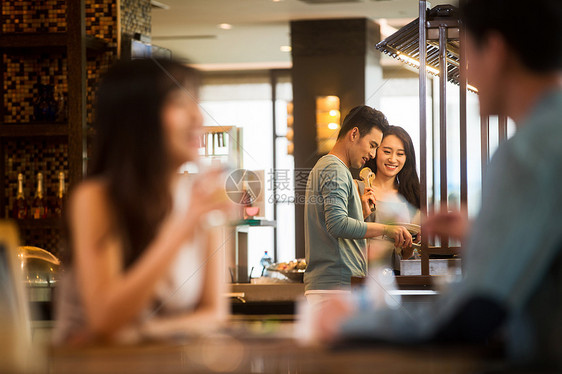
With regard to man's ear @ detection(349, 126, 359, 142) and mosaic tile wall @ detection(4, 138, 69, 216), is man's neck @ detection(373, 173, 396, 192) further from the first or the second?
mosaic tile wall @ detection(4, 138, 69, 216)

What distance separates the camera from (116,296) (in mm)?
993

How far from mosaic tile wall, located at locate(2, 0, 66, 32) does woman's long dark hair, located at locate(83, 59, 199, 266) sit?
2923 millimetres

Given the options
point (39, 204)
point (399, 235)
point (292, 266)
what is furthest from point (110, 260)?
point (292, 266)

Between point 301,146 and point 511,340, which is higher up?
point 301,146

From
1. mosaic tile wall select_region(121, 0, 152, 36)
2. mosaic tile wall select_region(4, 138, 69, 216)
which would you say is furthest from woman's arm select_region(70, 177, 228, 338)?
mosaic tile wall select_region(121, 0, 152, 36)

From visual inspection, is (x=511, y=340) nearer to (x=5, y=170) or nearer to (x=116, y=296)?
(x=116, y=296)

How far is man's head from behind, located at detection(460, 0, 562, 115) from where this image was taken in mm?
928

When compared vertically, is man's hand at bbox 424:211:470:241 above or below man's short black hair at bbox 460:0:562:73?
below

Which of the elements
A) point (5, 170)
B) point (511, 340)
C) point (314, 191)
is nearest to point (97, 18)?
point (5, 170)

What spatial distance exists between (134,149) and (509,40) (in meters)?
0.54

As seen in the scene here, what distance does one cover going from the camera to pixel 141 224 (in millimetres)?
1042

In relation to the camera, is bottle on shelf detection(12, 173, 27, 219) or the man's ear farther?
bottle on shelf detection(12, 173, 27, 219)

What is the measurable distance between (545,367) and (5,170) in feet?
11.1

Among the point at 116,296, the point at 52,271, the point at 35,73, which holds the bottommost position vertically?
the point at 52,271
